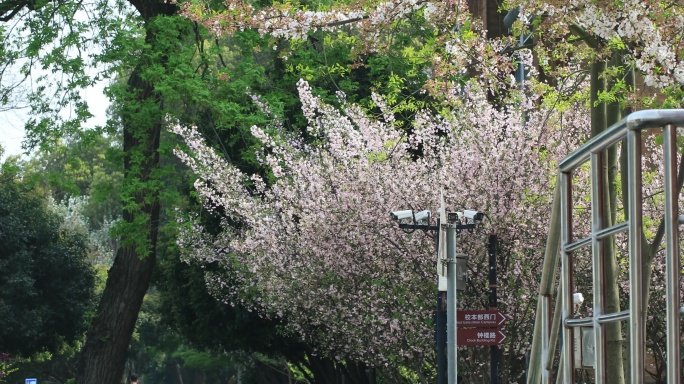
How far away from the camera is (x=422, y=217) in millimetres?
19938

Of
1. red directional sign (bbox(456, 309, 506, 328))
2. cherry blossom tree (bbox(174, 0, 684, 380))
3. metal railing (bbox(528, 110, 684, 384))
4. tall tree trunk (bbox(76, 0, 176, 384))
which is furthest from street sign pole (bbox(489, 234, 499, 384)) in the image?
metal railing (bbox(528, 110, 684, 384))

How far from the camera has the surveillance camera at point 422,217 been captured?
19.9m

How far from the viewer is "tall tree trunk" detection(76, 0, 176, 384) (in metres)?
24.6

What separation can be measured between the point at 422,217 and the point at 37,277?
2949cm

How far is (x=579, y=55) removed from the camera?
1191 centimetres

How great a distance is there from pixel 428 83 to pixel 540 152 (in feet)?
36.3

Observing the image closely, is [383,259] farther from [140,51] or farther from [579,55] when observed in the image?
[579,55]

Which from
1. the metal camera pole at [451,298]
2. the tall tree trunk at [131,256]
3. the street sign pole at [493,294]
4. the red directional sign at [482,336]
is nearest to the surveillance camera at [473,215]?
the metal camera pole at [451,298]

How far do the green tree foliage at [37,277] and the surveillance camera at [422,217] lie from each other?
26604mm

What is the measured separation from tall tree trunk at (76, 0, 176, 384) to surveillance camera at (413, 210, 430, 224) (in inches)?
255

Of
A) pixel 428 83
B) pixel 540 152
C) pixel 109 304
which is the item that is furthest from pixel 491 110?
pixel 428 83

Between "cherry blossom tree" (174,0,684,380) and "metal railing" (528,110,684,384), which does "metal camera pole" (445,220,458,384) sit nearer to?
"cherry blossom tree" (174,0,684,380)

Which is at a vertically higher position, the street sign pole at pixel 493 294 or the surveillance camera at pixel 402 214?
the surveillance camera at pixel 402 214

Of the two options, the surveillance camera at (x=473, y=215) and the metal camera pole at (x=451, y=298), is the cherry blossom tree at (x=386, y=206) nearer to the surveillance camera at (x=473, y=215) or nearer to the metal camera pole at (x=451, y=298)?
the surveillance camera at (x=473, y=215)
